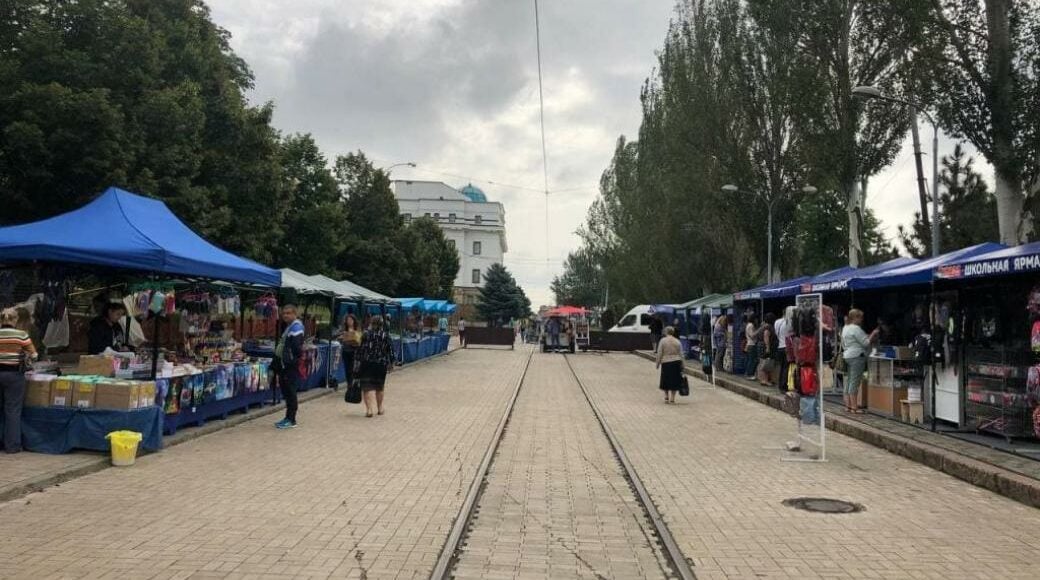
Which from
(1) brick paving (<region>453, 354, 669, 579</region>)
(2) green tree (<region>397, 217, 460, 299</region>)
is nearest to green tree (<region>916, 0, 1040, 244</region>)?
(1) brick paving (<region>453, 354, 669, 579</region>)

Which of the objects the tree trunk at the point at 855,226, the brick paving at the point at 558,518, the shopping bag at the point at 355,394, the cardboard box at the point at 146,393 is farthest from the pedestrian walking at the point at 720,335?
the cardboard box at the point at 146,393

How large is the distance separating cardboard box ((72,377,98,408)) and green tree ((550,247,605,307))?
84689 millimetres

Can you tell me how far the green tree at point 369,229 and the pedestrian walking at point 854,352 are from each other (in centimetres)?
3102

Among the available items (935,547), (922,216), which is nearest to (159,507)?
(935,547)

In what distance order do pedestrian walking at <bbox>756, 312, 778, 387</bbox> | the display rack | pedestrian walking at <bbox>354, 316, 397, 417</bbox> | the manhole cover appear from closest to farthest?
the manhole cover < the display rack < pedestrian walking at <bbox>354, 316, 397, 417</bbox> < pedestrian walking at <bbox>756, 312, 778, 387</bbox>

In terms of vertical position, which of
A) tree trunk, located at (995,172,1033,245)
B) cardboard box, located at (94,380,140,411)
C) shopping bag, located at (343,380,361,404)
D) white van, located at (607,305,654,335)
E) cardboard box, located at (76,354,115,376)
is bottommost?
shopping bag, located at (343,380,361,404)

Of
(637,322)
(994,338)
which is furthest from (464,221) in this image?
(994,338)

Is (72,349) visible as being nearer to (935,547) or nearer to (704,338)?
(704,338)

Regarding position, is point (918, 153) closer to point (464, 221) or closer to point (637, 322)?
point (637, 322)

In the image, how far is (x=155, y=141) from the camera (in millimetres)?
19234

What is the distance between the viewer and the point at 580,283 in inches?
Result: 4149

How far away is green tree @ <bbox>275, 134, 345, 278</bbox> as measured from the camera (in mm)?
31766

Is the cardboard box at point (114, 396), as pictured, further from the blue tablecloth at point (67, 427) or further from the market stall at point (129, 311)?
the blue tablecloth at point (67, 427)

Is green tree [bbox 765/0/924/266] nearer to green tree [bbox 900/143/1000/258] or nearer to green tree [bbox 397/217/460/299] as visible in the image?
green tree [bbox 900/143/1000/258]
